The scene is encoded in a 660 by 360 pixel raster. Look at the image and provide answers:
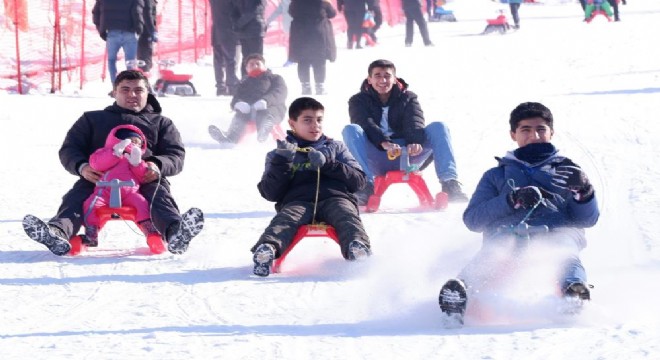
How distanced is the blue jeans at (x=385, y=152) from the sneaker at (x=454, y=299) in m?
3.57

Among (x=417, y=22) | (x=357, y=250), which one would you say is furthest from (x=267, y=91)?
(x=417, y=22)

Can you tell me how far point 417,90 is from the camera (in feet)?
51.2

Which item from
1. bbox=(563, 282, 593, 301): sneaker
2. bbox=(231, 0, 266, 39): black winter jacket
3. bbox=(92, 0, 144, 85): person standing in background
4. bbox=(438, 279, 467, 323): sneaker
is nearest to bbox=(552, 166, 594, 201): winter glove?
bbox=(563, 282, 593, 301): sneaker

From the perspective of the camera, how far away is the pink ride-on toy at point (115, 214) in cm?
630

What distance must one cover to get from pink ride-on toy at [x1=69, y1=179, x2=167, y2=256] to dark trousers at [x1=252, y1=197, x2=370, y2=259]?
0.71 meters

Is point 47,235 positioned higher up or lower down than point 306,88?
lower down

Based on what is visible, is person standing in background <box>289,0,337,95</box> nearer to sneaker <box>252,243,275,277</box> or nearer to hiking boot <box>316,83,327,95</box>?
hiking boot <box>316,83,327,95</box>

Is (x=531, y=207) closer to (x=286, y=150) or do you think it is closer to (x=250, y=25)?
(x=286, y=150)

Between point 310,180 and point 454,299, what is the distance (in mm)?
1904

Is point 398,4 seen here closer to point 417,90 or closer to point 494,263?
point 417,90

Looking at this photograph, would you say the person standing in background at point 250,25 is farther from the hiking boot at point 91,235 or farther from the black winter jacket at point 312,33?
the hiking boot at point 91,235

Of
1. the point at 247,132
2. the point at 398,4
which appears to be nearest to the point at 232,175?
the point at 247,132

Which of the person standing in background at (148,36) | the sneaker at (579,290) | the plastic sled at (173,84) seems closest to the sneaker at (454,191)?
the sneaker at (579,290)

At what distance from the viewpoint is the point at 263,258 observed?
5.64 m
